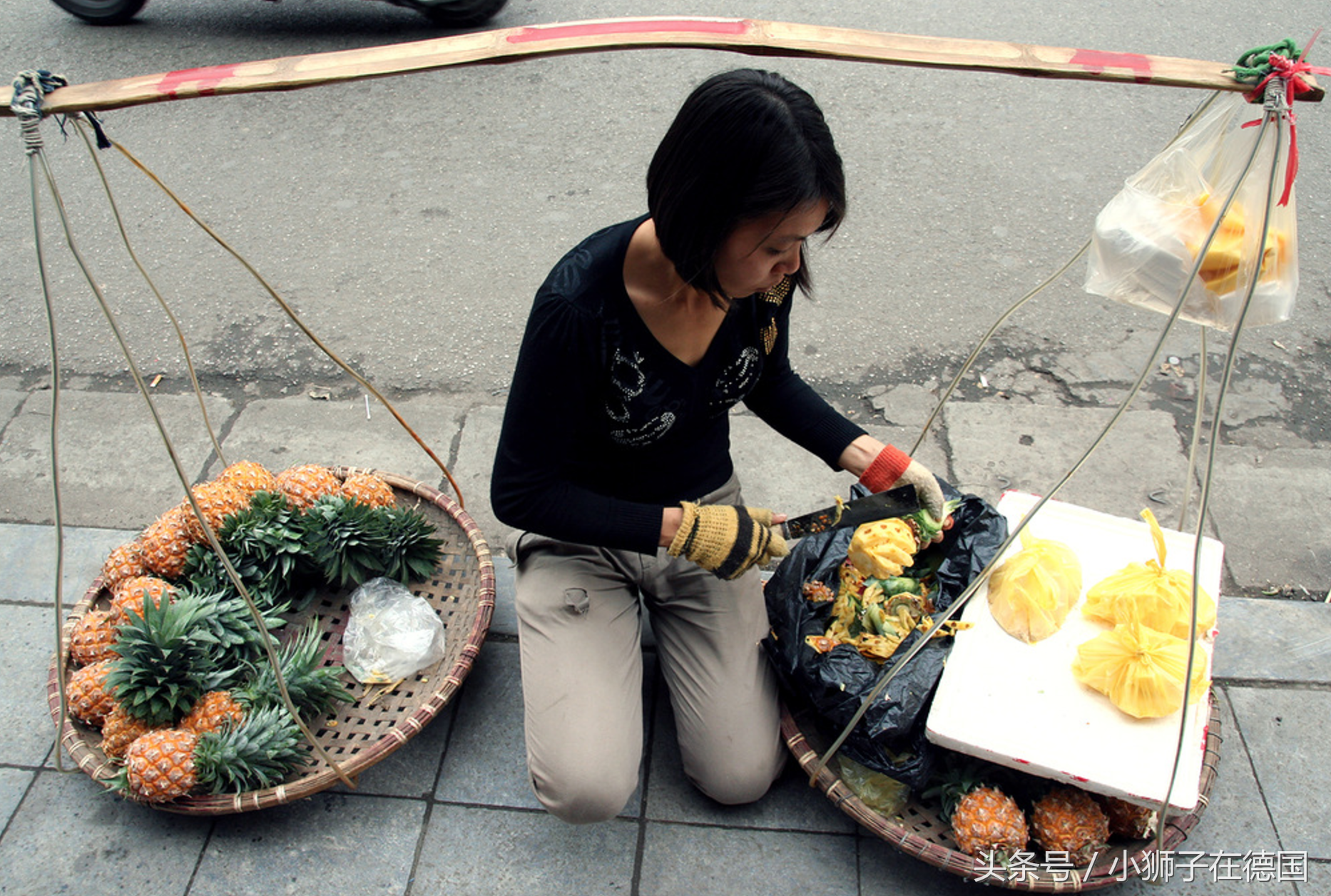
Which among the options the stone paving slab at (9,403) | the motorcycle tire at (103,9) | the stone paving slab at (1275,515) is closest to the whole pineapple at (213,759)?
the stone paving slab at (9,403)

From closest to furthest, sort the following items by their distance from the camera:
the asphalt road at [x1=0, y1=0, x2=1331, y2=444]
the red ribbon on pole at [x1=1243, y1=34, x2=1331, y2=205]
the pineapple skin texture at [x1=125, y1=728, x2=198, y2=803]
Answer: the red ribbon on pole at [x1=1243, y1=34, x2=1331, y2=205], the pineapple skin texture at [x1=125, y1=728, x2=198, y2=803], the asphalt road at [x1=0, y1=0, x2=1331, y2=444]

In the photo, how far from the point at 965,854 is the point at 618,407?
1045 millimetres

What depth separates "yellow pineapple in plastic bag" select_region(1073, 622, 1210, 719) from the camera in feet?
5.67

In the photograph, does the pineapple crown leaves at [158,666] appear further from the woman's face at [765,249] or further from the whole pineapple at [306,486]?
the woman's face at [765,249]

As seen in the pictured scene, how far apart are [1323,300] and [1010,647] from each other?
2493 millimetres

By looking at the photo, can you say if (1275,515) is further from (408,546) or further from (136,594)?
(136,594)

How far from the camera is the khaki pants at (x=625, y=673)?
180 cm

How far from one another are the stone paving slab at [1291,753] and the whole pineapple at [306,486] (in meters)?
2.12

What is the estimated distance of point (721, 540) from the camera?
178 centimetres

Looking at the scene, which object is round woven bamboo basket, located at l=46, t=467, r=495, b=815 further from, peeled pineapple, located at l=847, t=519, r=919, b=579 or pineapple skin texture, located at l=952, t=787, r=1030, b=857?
pineapple skin texture, located at l=952, t=787, r=1030, b=857

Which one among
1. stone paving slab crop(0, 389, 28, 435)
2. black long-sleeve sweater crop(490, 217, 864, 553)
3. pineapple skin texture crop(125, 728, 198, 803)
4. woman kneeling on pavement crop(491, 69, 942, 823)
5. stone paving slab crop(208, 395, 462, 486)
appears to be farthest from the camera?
stone paving slab crop(0, 389, 28, 435)

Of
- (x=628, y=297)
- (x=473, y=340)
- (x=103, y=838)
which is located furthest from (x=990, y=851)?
(x=473, y=340)

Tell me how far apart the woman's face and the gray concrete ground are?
1.03 m

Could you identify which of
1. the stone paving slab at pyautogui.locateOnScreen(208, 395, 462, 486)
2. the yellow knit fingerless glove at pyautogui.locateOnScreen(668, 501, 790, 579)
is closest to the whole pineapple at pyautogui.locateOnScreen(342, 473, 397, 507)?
the stone paving slab at pyautogui.locateOnScreen(208, 395, 462, 486)
